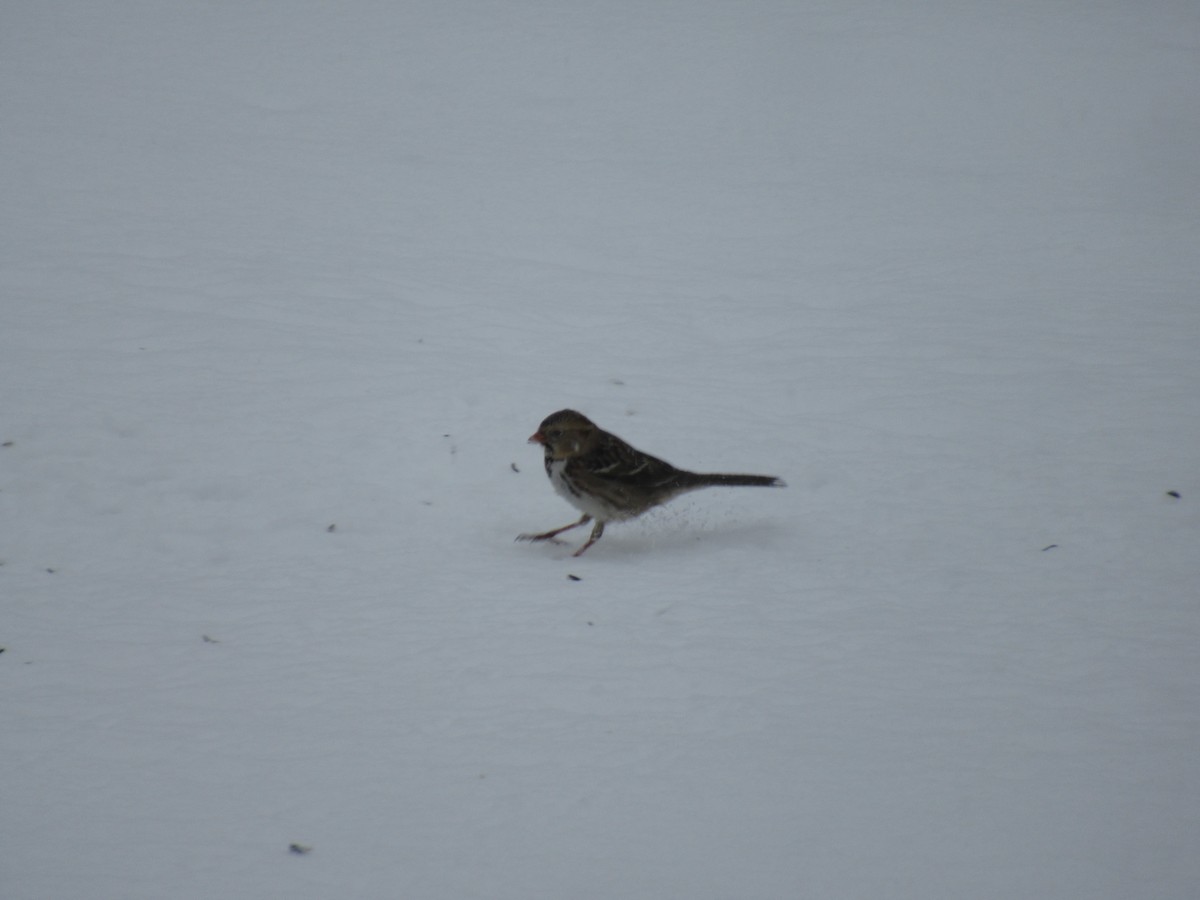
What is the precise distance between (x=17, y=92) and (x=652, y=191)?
6.25 m

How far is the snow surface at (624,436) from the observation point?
3146mm

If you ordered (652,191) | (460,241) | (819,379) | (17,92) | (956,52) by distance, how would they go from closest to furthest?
(819,379) < (460,241) < (652,191) < (17,92) < (956,52)

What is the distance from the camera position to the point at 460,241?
360 inches

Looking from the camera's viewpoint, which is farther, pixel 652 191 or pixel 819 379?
pixel 652 191

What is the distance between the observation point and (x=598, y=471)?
15.3 ft

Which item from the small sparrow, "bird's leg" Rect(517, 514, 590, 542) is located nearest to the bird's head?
the small sparrow

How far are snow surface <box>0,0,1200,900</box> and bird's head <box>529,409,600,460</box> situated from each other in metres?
0.49

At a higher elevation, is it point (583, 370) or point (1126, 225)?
point (1126, 225)

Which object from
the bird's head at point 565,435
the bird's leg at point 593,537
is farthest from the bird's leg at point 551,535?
the bird's head at point 565,435

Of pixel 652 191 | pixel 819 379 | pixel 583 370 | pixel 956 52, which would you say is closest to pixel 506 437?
pixel 583 370

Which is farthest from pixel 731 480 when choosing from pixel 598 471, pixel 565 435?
pixel 565 435

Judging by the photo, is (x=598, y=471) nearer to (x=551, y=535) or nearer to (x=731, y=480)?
(x=551, y=535)

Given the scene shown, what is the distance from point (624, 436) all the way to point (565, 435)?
1.58 metres

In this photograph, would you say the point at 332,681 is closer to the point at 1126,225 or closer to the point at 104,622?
the point at 104,622
